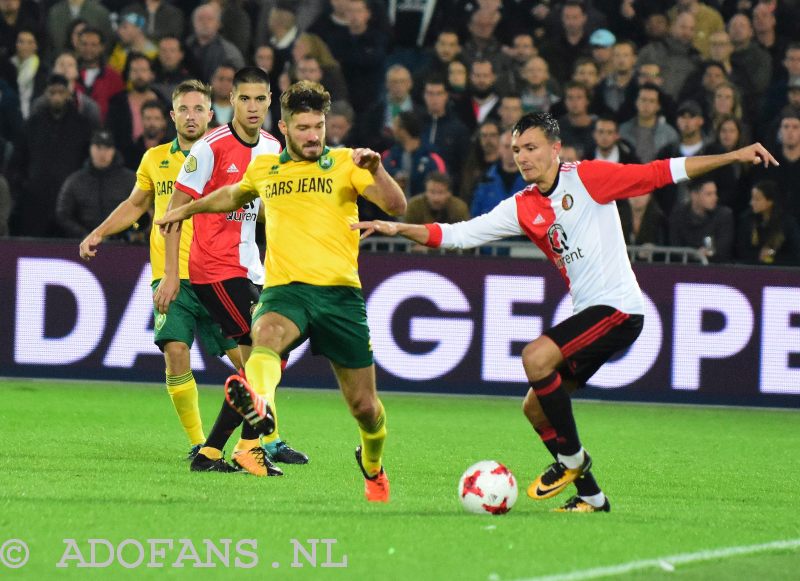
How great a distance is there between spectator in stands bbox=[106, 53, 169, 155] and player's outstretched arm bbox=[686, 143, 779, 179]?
948 cm

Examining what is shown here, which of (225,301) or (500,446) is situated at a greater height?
(225,301)

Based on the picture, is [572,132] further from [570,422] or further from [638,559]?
[638,559]

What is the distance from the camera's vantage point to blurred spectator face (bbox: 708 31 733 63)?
57.7ft

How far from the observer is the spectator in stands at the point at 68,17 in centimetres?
1830

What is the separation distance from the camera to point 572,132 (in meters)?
16.3

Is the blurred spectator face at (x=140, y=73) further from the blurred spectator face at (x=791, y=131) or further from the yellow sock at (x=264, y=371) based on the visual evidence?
the yellow sock at (x=264, y=371)

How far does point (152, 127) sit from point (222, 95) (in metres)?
1.06

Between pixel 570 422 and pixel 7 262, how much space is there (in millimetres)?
8091

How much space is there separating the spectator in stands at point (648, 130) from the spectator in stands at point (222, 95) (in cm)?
411

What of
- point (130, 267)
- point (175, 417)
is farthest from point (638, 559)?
point (130, 267)

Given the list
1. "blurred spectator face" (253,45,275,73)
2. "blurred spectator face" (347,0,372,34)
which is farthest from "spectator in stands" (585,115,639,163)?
"blurred spectator face" (253,45,275,73)

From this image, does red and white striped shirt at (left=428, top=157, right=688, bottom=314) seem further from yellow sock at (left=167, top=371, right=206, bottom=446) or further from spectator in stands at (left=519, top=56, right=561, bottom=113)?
spectator in stands at (left=519, top=56, right=561, bottom=113)

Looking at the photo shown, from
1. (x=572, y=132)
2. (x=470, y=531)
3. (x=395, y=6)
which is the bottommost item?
(x=470, y=531)

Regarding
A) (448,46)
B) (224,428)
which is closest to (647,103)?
(448,46)
